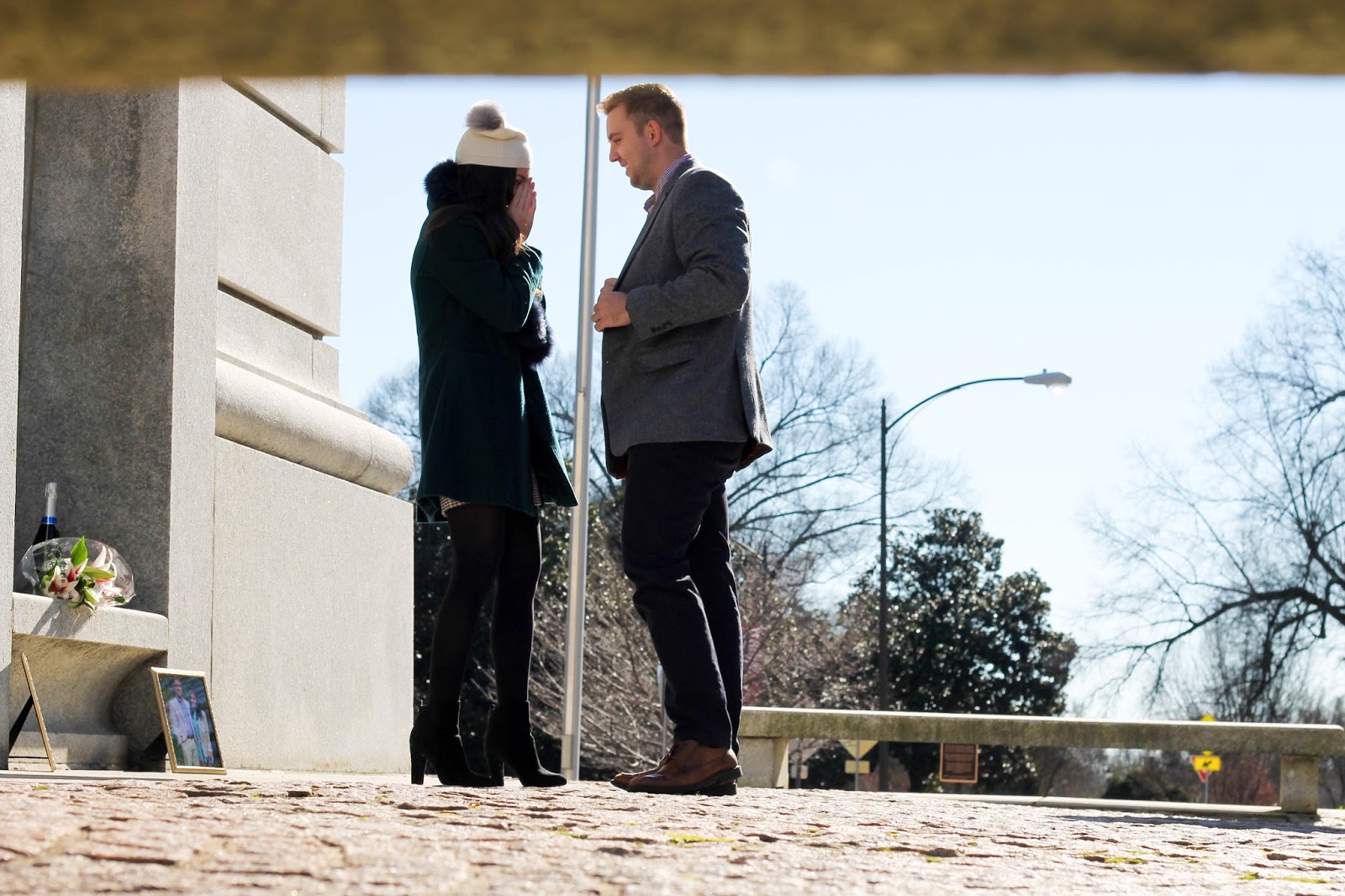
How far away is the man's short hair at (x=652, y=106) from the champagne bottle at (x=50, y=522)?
264 cm

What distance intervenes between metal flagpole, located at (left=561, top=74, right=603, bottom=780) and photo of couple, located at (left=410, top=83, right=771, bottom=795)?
1026cm

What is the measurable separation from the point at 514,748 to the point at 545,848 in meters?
1.85

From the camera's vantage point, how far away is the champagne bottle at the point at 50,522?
5.96 m

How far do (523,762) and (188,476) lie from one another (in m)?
2.55

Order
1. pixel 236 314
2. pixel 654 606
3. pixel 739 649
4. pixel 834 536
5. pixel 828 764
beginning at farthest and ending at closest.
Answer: pixel 828 764
pixel 834 536
pixel 236 314
pixel 739 649
pixel 654 606

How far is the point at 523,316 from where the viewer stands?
183 inches

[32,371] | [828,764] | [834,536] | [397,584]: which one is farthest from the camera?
[828,764]

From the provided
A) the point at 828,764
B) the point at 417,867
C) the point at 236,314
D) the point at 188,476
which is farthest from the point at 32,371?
the point at 828,764

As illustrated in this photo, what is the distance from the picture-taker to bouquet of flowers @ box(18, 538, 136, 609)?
5.67 m

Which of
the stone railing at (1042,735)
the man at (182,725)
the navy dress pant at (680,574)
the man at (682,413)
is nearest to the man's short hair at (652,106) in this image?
the man at (682,413)

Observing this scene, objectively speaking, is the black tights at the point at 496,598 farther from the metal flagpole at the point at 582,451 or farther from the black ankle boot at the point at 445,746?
the metal flagpole at the point at 582,451

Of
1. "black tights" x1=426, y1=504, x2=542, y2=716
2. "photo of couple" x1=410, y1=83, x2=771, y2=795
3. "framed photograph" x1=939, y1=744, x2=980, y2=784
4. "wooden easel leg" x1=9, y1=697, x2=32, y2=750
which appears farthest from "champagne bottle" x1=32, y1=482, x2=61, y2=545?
"framed photograph" x1=939, y1=744, x2=980, y2=784

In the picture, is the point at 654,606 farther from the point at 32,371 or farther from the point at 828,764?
the point at 828,764

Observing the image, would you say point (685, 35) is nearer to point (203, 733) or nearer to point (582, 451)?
point (203, 733)
